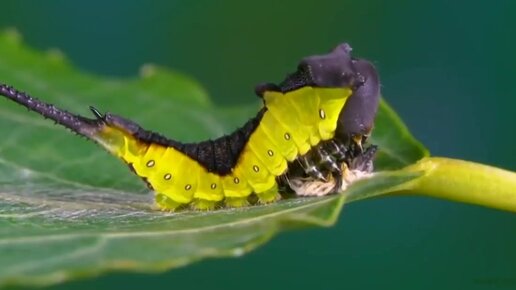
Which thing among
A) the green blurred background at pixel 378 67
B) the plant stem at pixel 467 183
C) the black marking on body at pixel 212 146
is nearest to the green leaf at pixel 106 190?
the plant stem at pixel 467 183

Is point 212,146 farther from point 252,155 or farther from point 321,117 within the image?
point 321,117

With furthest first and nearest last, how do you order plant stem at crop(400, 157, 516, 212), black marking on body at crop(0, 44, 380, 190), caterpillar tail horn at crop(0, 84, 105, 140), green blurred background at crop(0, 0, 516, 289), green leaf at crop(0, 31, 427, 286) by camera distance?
green blurred background at crop(0, 0, 516, 289), black marking on body at crop(0, 44, 380, 190), caterpillar tail horn at crop(0, 84, 105, 140), plant stem at crop(400, 157, 516, 212), green leaf at crop(0, 31, 427, 286)

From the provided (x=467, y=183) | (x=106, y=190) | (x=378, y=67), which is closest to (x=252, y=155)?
(x=106, y=190)

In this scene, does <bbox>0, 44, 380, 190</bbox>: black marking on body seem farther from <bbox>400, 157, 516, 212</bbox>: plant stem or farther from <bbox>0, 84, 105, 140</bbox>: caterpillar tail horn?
<bbox>400, 157, 516, 212</bbox>: plant stem

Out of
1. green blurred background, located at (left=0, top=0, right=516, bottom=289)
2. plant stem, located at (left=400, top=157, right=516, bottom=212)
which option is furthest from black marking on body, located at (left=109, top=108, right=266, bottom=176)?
green blurred background, located at (left=0, top=0, right=516, bottom=289)

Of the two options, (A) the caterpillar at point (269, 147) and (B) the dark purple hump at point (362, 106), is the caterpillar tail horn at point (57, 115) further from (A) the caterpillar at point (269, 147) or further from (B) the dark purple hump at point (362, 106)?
(B) the dark purple hump at point (362, 106)

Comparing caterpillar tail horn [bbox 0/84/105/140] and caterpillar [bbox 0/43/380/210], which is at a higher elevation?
caterpillar tail horn [bbox 0/84/105/140]

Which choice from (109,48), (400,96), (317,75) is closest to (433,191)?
(317,75)
